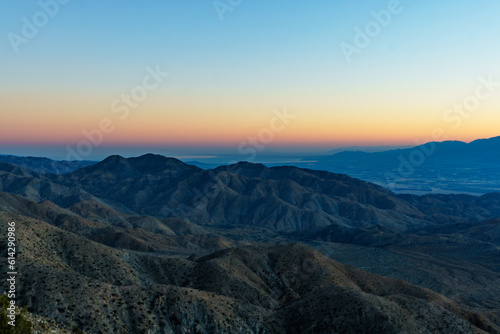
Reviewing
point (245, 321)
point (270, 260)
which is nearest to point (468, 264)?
point (270, 260)

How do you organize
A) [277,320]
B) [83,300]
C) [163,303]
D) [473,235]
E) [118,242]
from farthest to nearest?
1. [473,235]
2. [118,242]
3. [277,320]
4. [163,303]
5. [83,300]

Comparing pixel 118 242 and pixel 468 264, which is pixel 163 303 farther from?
pixel 468 264

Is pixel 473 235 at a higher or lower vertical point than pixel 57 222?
lower

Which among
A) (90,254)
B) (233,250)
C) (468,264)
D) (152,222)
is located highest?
(90,254)

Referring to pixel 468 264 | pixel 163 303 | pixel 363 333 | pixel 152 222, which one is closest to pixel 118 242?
pixel 152 222

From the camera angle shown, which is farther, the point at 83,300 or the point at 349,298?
the point at 349,298

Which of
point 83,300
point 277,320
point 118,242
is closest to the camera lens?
point 83,300

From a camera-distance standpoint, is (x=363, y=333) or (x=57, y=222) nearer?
(x=363, y=333)

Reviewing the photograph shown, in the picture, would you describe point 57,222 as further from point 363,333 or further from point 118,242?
point 363,333

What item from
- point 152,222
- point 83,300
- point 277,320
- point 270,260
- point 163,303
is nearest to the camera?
point 83,300
